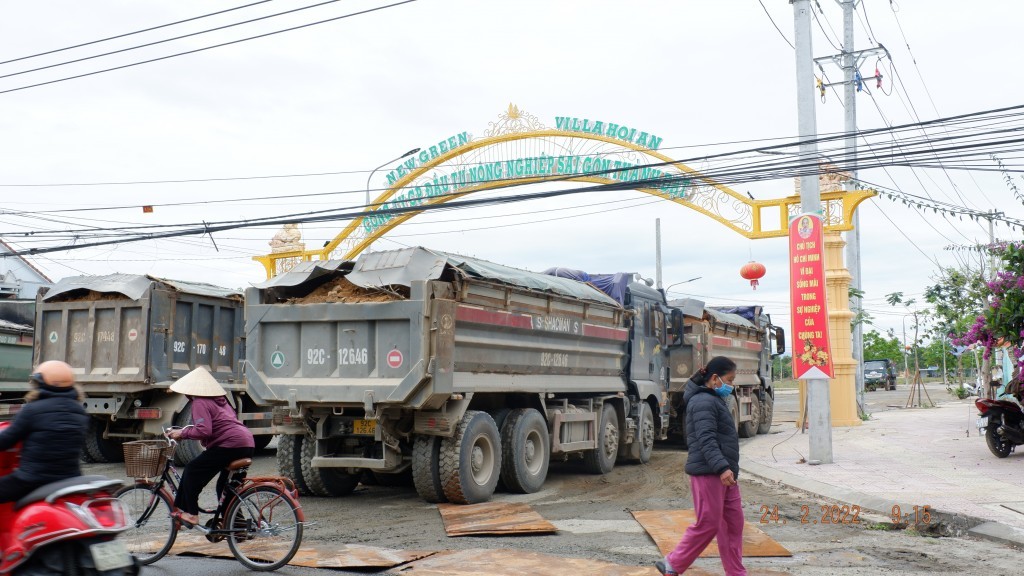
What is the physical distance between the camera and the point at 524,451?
35.1 feet

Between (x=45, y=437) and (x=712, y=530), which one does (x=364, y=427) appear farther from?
(x=45, y=437)

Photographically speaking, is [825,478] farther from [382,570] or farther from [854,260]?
[854,260]

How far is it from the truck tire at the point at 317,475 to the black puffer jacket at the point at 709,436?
16.8 feet

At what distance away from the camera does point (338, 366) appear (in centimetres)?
953

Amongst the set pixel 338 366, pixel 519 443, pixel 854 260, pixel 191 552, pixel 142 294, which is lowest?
pixel 191 552

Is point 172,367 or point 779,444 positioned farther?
point 779,444

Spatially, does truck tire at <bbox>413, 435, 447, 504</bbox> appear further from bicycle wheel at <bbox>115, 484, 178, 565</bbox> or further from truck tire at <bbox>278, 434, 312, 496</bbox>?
bicycle wheel at <bbox>115, 484, 178, 565</bbox>

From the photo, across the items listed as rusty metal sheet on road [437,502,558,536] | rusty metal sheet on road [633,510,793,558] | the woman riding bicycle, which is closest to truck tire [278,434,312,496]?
rusty metal sheet on road [437,502,558,536]

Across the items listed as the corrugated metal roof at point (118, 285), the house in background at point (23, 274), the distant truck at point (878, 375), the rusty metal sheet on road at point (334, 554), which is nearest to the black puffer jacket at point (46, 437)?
the rusty metal sheet on road at point (334, 554)

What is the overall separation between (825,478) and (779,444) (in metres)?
5.25

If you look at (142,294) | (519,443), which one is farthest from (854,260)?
(142,294)

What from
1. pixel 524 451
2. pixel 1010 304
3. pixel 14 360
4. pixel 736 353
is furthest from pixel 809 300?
pixel 14 360

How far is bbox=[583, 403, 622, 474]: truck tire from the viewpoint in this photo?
12.8 meters

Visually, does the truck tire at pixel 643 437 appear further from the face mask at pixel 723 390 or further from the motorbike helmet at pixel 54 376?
the motorbike helmet at pixel 54 376
